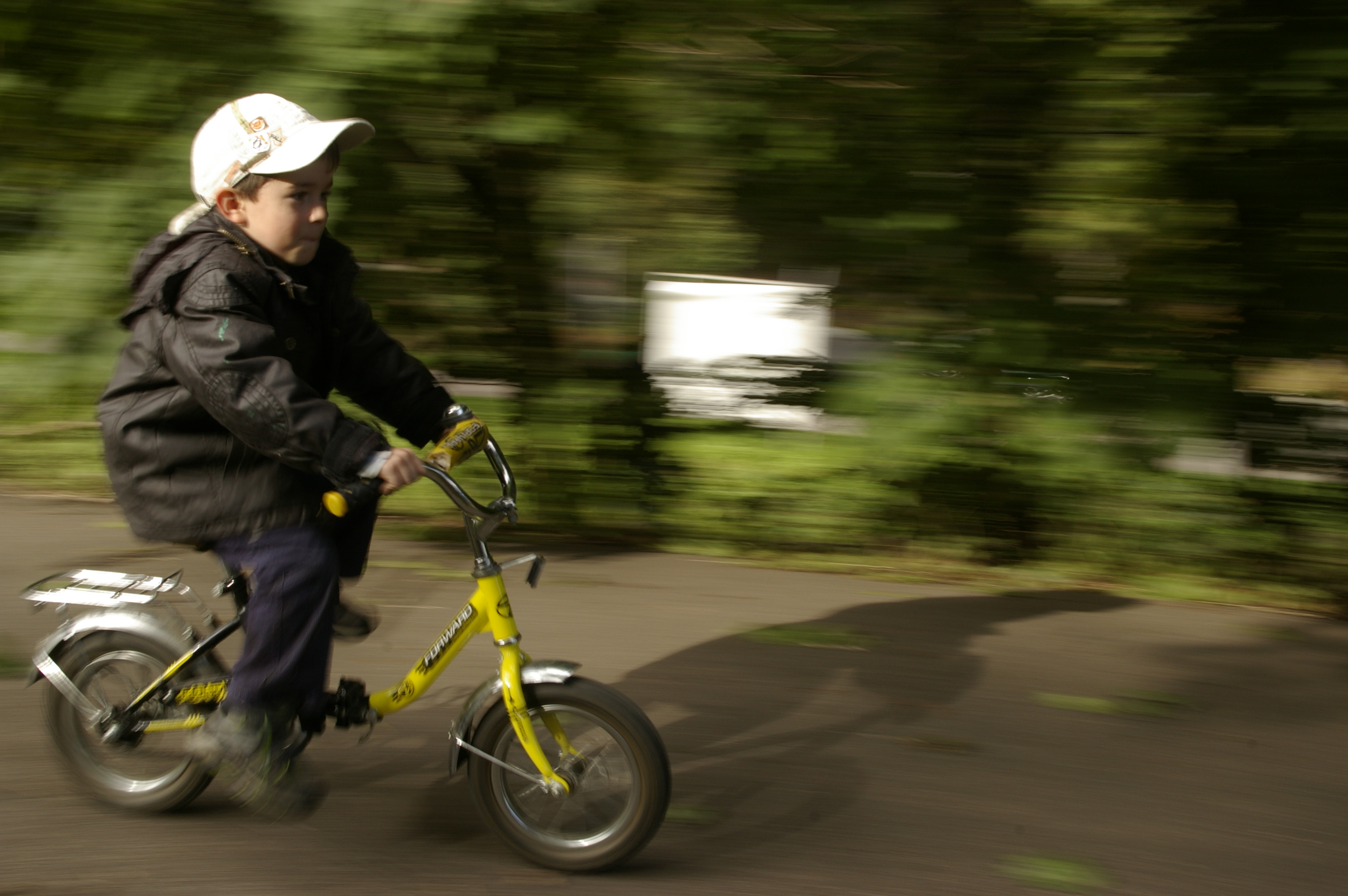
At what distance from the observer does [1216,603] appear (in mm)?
5297

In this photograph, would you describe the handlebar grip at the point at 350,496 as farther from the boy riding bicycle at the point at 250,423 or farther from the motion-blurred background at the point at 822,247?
the motion-blurred background at the point at 822,247

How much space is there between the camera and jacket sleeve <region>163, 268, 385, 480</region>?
8.86 feet

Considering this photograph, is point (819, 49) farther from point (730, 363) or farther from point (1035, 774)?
point (1035, 774)

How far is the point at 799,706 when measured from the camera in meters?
4.12

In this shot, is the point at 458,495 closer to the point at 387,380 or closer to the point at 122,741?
the point at 387,380

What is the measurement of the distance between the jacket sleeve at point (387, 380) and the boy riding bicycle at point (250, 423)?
232mm

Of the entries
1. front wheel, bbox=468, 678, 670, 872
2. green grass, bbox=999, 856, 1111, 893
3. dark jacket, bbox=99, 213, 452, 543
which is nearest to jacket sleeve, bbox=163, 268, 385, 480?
dark jacket, bbox=99, 213, 452, 543

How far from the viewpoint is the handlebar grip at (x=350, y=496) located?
267cm

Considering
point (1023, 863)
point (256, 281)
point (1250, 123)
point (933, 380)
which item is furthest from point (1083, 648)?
point (256, 281)

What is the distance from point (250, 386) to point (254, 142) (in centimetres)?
59

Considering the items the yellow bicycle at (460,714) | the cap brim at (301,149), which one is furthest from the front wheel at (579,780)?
the cap brim at (301,149)

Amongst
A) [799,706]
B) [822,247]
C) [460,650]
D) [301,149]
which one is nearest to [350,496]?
[460,650]

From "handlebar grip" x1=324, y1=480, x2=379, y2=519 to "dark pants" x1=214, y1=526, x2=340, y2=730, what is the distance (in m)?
0.19

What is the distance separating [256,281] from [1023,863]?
243 centimetres
